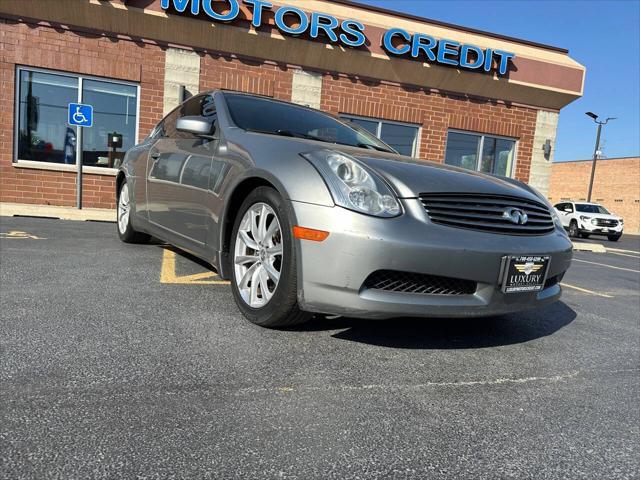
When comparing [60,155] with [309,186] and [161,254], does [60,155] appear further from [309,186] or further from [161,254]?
[309,186]

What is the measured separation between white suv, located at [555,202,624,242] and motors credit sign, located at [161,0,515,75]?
11.2 metres

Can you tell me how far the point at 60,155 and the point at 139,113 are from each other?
1.81 metres

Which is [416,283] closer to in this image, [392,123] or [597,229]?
[392,123]

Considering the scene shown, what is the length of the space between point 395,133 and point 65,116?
287 inches

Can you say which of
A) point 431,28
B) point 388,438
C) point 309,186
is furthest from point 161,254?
point 431,28

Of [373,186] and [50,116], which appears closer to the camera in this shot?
[373,186]

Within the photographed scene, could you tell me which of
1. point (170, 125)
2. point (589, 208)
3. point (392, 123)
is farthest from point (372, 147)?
point (589, 208)

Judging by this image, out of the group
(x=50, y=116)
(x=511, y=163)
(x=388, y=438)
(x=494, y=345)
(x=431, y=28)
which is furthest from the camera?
(x=511, y=163)

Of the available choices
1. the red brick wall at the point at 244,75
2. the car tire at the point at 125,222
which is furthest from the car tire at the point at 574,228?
the car tire at the point at 125,222

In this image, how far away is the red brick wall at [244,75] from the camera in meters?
10.3

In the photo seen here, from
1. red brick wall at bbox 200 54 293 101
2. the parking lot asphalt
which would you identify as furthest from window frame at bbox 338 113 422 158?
the parking lot asphalt

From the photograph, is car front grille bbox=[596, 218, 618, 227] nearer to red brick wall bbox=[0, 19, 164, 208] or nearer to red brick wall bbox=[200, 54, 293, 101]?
red brick wall bbox=[200, 54, 293, 101]

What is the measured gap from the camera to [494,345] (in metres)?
2.99

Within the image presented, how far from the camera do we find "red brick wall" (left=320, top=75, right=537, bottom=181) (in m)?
11.3
